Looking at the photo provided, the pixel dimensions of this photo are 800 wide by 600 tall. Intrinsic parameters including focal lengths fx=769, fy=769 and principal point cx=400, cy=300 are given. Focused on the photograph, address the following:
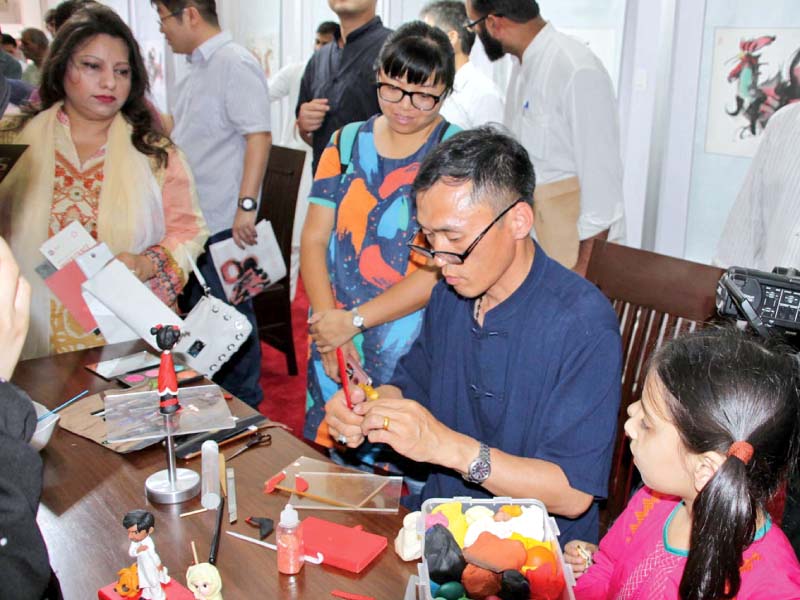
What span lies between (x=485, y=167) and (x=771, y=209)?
102 cm

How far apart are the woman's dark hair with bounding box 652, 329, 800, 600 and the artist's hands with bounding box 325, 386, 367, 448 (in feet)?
1.97

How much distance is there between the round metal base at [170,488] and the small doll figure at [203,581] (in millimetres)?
312

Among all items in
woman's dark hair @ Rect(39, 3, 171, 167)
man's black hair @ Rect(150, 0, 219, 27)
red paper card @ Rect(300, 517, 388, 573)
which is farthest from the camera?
man's black hair @ Rect(150, 0, 219, 27)

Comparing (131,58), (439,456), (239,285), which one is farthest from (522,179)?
(239,285)

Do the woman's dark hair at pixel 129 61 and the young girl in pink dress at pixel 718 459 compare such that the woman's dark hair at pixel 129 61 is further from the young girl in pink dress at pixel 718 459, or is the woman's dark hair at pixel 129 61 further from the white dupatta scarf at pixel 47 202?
the young girl in pink dress at pixel 718 459

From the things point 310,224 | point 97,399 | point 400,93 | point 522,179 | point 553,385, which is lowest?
point 97,399

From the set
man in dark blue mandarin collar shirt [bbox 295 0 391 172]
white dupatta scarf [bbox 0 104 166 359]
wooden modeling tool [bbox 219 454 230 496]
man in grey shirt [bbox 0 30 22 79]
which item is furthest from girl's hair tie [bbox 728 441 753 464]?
man in grey shirt [bbox 0 30 22 79]

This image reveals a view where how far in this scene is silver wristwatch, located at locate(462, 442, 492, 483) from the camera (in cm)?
136

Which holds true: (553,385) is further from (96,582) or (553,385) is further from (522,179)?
(96,582)

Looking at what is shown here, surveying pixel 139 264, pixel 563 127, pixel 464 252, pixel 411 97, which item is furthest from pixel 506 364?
pixel 563 127

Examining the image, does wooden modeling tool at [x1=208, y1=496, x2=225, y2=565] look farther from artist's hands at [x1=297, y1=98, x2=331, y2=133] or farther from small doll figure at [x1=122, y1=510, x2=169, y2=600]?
artist's hands at [x1=297, y1=98, x2=331, y2=133]

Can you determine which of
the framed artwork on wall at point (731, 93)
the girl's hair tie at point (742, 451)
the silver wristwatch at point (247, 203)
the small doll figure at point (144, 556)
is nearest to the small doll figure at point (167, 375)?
the small doll figure at point (144, 556)

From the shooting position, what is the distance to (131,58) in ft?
7.54

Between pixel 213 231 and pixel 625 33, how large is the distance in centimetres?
214
